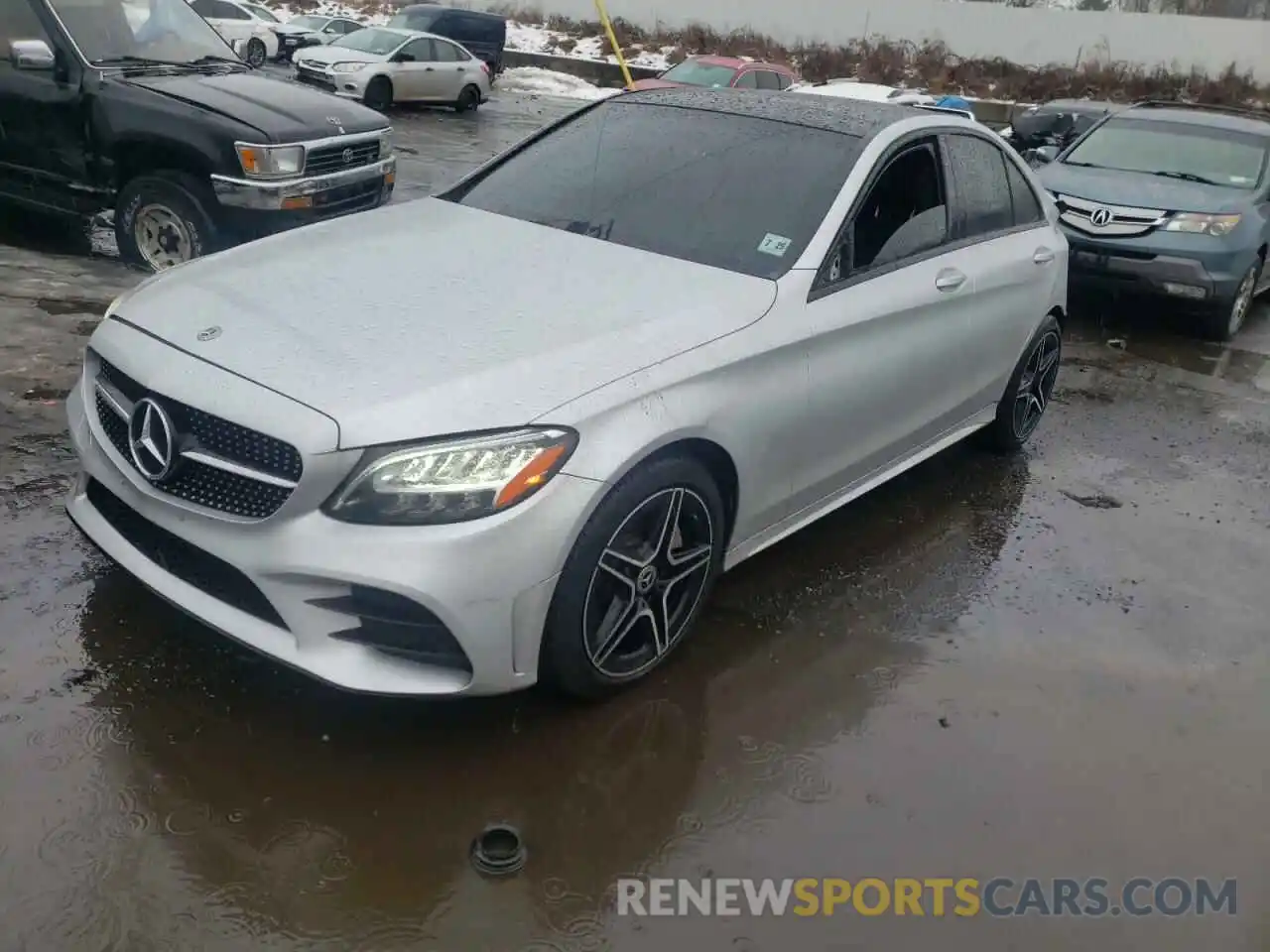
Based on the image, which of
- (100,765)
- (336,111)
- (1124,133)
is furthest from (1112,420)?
(100,765)

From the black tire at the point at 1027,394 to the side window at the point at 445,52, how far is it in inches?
713

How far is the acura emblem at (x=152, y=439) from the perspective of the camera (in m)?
3.04

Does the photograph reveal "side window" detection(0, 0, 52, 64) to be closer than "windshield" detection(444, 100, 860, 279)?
No

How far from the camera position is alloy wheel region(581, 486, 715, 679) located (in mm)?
3244

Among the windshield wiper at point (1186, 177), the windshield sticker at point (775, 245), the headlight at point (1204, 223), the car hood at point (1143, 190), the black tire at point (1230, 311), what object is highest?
the windshield sticker at point (775, 245)

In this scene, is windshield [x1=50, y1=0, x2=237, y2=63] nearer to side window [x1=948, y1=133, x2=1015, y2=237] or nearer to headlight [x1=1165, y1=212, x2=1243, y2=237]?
side window [x1=948, y1=133, x2=1015, y2=237]

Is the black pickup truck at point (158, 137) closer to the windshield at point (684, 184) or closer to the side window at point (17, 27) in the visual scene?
the side window at point (17, 27)

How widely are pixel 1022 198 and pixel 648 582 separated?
127 inches

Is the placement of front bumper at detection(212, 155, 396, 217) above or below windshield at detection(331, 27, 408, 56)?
above

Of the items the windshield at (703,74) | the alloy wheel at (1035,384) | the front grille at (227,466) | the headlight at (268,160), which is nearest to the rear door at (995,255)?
the alloy wheel at (1035,384)

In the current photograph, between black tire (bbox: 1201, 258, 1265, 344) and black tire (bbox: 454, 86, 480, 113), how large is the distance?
16346mm

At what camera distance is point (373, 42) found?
21.5 metres

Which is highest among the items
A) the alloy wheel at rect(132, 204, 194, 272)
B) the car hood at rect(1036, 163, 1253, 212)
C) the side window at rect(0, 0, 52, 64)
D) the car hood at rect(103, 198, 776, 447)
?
the side window at rect(0, 0, 52, 64)

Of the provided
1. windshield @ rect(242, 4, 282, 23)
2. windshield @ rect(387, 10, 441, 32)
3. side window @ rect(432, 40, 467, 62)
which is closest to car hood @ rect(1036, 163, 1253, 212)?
side window @ rect(432, 40, 467, 62)
